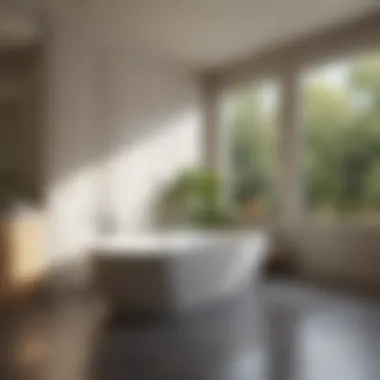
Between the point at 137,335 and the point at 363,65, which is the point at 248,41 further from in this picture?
the point at 137,335

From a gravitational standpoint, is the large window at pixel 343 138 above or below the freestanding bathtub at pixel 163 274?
above

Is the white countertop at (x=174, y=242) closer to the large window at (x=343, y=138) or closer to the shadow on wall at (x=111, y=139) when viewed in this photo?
the shadow on wall at (x=111, y=139)

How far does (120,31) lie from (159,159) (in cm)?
136

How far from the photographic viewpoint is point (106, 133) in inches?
233

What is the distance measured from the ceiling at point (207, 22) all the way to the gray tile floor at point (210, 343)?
2336 mm

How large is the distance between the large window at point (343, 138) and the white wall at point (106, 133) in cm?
139

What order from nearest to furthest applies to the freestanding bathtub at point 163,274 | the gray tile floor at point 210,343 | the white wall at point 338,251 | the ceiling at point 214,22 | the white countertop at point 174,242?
the gray tile floor at point 210,343, the freestanding bathtub at point 163,274, the white countertop at point 174,242, the ceiling at point 214,22, the white wall at point 338,251

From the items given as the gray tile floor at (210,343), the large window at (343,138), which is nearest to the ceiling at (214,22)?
the large window at (343,138)

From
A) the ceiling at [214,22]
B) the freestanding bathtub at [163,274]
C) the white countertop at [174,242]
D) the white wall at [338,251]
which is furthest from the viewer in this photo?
the white wall at [338,251]

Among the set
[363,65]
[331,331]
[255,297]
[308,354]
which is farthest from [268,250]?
[308,354]

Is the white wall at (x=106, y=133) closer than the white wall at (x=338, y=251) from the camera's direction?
No

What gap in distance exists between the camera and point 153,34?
582cm

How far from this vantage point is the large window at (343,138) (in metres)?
5.46

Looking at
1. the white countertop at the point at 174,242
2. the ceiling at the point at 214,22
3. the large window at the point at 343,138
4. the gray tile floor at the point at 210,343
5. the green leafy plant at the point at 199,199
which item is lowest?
the gray tile floor at the point at 210,343
